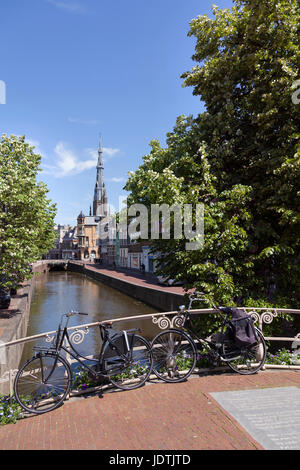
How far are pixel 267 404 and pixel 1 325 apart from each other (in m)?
10.5

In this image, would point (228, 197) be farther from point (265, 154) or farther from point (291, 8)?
point (291, 8)

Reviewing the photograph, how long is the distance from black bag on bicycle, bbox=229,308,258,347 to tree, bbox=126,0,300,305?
185 centimetres

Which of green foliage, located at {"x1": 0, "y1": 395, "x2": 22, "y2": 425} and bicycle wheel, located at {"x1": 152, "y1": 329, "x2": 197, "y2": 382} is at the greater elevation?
bicycle wheel, located at {"x1": 152, "y1": 329, "x2": 197, "y2": 382}

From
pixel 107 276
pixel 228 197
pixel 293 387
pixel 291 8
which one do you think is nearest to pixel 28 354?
pixel 228 197

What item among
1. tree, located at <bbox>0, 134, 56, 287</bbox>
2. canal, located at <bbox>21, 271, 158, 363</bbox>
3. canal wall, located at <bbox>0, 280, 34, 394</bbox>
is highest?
tree, located at <bbox>0, 134, 56, 287</bbox>

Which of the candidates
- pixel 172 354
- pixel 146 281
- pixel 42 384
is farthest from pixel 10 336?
pixel 146 281

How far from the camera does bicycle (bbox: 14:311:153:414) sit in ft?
14.6

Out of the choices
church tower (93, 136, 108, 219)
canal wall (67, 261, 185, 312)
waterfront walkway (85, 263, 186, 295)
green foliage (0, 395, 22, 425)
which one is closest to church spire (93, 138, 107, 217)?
church tower (93, 136, 108, 219)

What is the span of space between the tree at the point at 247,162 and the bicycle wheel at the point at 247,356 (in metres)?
1.79

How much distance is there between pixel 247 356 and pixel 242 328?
0.64m

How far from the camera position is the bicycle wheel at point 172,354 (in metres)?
5.20

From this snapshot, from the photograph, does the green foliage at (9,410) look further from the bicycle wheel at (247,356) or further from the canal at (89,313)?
the canal at (89,313)

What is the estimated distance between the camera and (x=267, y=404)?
13.8 feet

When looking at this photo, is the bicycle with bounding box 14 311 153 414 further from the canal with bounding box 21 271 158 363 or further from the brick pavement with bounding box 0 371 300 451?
the canal with bounding box 21 271 158 363
